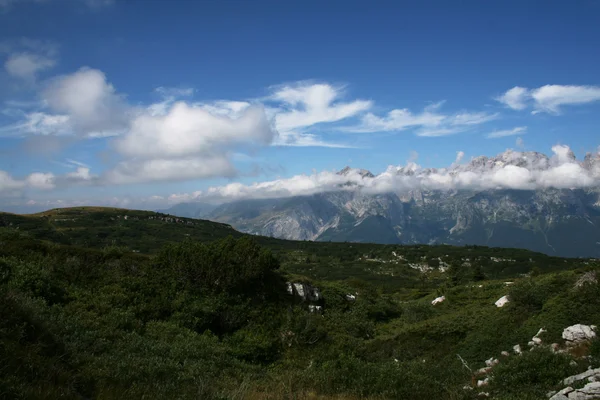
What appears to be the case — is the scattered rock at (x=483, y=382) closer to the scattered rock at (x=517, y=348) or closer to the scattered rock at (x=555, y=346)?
the scattered rock at (x=555, y=346)

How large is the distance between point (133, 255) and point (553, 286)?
102ft

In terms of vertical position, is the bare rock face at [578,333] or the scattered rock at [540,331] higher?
the bare rock face at [578,333]

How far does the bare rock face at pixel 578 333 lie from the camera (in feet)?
51.0

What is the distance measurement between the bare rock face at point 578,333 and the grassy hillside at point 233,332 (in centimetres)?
84

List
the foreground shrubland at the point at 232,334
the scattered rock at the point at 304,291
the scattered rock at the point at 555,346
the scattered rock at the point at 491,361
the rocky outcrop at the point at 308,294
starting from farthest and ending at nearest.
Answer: the scattered rock at the point at 304,291
the rocky outcrop at the point at 308,294
the scattered rock at the point at 491,361
the scattered rock at the point at 555,346
the foreground shrubland at the point at 232,334

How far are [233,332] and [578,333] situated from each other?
17.5 metres

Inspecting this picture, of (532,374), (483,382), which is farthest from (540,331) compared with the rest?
(532,374)

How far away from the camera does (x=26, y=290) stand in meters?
17.2

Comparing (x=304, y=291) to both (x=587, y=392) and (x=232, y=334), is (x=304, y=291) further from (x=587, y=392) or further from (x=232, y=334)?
(x=587, y=392)

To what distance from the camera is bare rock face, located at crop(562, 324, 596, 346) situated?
15.5m

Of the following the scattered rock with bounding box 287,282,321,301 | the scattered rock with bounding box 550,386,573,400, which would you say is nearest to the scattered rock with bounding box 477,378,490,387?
the scattered rock with bounding box 550,386,573,400

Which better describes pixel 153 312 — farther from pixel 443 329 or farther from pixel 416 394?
pixel 443 329

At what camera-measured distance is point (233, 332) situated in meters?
21.5

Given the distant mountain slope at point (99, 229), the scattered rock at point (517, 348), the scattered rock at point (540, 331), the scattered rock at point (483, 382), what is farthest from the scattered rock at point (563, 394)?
the distant mountain slope at point (99, 229)
